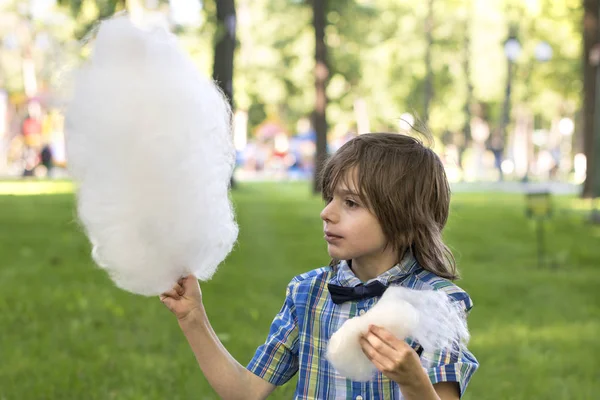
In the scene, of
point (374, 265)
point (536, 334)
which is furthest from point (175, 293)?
point (536, 334)

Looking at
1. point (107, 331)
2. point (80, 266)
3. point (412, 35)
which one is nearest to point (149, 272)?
point (107, 331)

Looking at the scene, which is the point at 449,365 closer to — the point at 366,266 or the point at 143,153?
the point at 366,266

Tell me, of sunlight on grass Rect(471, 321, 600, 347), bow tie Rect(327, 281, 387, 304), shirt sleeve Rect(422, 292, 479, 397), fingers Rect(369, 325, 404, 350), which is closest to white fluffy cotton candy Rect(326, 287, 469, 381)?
fingers Rect(369, 325, 404, 350)

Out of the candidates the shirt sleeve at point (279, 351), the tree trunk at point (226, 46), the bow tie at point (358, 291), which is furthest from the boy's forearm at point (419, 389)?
the tree trunk at point (226, 46)

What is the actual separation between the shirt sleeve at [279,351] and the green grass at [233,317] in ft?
2.04

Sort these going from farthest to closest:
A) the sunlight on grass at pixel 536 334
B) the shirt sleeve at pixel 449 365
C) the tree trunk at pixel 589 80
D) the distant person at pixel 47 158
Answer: the distant person at pixel 47 158, the tree trunk at pixel 589 80, the sunlight on grass at pixel 536 334, the shirt sleeve at pixel 449 365

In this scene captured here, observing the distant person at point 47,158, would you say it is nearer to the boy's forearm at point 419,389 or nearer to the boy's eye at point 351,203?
the boy's eye at point 351,203

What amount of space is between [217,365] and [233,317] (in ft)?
14.2

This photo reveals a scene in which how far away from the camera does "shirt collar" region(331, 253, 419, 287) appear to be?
255 cm

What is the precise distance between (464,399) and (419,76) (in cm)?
4557

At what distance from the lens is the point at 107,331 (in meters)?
6.43

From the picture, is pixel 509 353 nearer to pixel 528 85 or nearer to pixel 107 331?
pixel 107 331

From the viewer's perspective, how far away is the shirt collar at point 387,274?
2549mm

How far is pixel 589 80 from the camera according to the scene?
22.5 m
